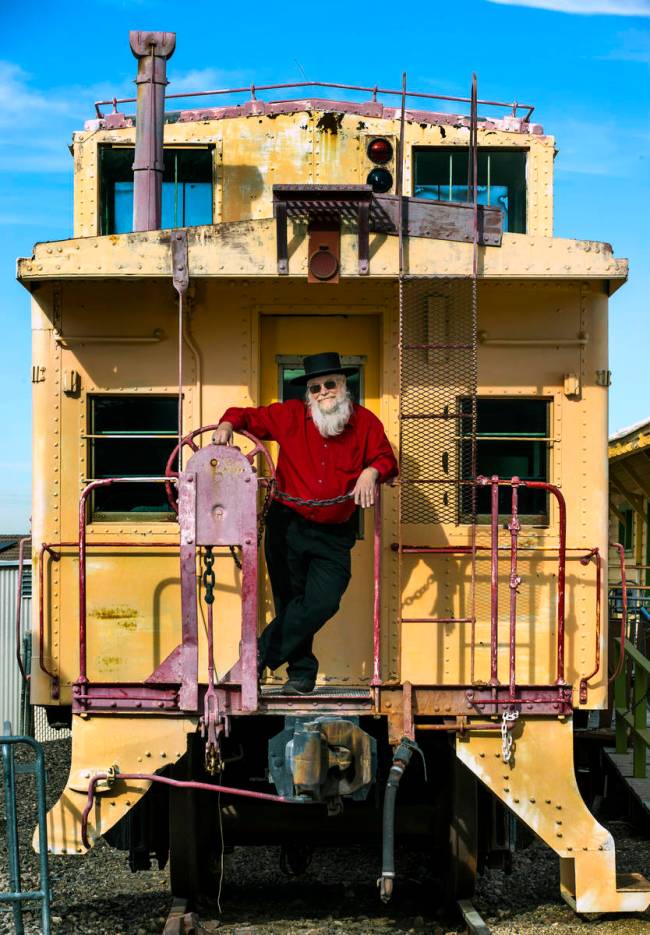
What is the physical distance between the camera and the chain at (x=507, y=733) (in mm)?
6281

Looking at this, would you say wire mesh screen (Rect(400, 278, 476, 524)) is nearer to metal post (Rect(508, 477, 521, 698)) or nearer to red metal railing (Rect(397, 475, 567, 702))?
red metal railing (Rect(397, 475, 567, 702))

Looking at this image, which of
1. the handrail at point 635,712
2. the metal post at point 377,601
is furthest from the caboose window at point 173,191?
the handrail at point 635,712

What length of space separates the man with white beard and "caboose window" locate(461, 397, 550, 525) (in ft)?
2.80

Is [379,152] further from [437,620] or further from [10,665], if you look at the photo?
[10,665]

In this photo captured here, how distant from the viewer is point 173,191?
8.59 m

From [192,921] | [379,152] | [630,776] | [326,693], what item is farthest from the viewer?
[630,776]

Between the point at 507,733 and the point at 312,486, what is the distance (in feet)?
5.39

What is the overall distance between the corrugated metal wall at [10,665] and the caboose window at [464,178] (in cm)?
924

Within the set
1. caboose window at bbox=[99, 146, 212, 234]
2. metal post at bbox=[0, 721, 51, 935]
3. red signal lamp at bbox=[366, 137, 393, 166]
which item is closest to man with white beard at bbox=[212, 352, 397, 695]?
metal post at bbox=[0, 721, 51, 935]

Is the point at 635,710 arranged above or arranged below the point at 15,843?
below

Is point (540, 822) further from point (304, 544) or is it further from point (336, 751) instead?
point (304, 544)

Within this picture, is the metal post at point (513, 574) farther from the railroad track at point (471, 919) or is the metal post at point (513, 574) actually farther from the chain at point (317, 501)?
the railroad track at point (471, 919)

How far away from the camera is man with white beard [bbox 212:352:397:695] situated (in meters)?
6.36

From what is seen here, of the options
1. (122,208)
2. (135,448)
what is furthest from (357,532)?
(122,208)
